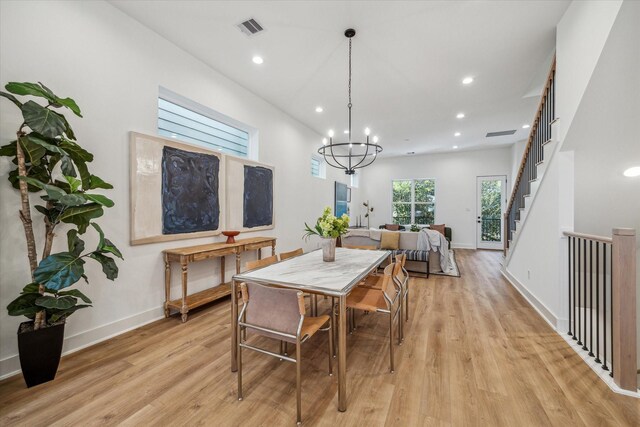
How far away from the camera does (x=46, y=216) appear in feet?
6.46

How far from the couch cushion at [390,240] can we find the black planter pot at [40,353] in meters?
4.59

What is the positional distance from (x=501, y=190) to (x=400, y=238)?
5.11 meters

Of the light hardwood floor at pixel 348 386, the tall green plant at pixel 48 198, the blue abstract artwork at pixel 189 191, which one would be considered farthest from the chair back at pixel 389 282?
the blue abstract artwork at pixel 189 191

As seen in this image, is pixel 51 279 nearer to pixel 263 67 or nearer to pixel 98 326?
pixel 98 326

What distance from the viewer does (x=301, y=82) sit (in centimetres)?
403

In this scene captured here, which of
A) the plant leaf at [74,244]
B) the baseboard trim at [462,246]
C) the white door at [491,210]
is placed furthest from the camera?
the baseboard trim at [462,246]

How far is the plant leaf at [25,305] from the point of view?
175cm

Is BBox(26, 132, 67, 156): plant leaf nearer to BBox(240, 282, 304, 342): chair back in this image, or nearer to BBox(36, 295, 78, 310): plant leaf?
BBox(36, 295, 78, 310): plant leaf

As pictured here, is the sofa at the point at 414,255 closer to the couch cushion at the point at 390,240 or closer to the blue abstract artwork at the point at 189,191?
the couch cushion at the point at 390,240

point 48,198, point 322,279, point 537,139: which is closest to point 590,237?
point 537,139

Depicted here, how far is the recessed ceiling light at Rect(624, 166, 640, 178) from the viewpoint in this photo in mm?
2592

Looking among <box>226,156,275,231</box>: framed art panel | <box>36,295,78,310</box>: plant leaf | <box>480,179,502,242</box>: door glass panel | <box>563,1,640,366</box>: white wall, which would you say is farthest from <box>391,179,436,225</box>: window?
<box>36,295,78,310</box>: plant leaf

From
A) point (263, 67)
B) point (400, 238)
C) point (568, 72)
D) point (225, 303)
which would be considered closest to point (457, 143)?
point (400, 238)

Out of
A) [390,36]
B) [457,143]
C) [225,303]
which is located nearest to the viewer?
[390,36]
